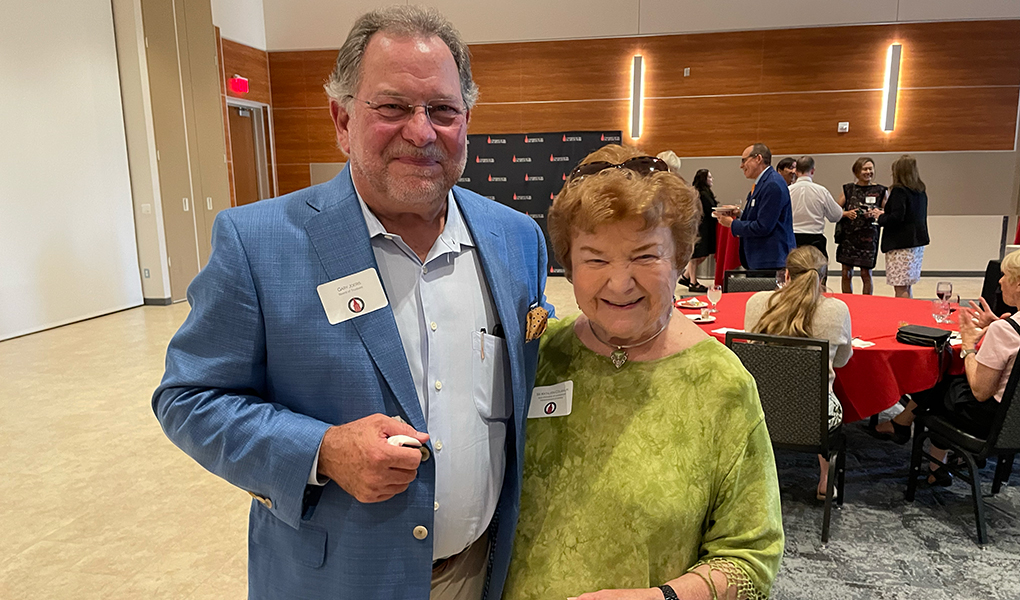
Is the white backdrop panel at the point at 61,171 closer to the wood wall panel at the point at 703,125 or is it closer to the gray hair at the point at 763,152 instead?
the wood wall panel at the point at 703,125

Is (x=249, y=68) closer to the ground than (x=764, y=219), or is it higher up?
higher up

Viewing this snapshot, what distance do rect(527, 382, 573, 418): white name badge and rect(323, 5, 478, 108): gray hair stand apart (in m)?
0.61

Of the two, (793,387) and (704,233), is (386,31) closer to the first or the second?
(793,387)

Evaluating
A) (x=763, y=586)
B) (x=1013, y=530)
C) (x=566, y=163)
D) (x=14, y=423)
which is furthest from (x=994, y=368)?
(x=566, y=163)

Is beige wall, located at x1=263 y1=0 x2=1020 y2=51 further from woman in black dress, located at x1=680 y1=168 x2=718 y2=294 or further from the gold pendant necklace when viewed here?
the gold pendant necklace

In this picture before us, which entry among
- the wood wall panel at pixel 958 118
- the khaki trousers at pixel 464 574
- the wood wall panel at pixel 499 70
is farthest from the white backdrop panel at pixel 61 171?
the wood wall panel at pixel 958 118

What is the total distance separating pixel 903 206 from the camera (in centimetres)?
717

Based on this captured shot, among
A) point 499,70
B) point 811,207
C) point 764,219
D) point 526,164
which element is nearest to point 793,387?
point 764,219

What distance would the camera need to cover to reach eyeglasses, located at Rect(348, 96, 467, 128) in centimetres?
117

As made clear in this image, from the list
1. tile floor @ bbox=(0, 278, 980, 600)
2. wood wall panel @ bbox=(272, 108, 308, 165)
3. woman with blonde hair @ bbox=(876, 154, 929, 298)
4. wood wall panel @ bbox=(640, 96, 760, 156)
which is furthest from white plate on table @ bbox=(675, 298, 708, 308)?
wood wall panel @ bbox=(272, 108, 308, 165)

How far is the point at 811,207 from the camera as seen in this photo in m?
7.15

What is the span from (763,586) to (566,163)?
9.71m

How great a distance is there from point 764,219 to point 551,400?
4.83 metres

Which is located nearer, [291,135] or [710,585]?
[710,585]
